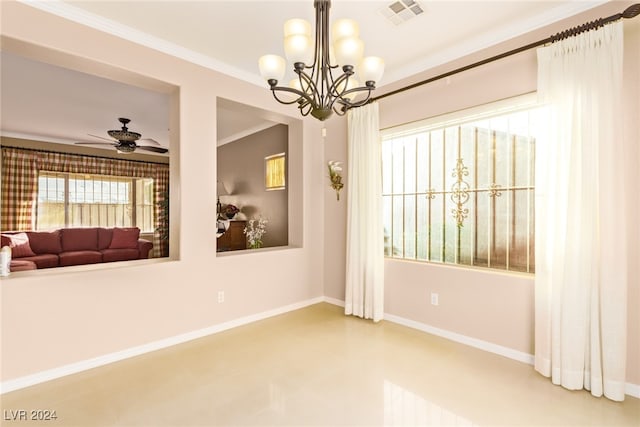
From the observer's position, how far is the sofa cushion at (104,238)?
605 centimetres

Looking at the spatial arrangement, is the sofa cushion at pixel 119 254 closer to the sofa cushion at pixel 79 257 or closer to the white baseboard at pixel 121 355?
the sofa cushion at pixel 79 257

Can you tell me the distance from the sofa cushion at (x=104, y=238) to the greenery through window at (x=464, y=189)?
5.34 m

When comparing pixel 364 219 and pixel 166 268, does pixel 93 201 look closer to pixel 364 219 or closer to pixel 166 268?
pixel 166 268

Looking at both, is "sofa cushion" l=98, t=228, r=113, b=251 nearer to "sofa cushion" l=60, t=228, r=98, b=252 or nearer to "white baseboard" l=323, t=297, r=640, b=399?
"sofa cushion" l=60, t=228, r=98, b=252

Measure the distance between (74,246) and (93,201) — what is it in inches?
74.7

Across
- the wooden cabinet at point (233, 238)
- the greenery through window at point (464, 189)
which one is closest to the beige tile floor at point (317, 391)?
the greenery through window at point (464, 189)

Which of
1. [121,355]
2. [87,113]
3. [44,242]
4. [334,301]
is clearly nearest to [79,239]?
[44,242]

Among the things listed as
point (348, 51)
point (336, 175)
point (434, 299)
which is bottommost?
point (434, 299)

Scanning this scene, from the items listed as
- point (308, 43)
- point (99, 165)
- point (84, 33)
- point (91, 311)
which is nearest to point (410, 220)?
point (308, 43)

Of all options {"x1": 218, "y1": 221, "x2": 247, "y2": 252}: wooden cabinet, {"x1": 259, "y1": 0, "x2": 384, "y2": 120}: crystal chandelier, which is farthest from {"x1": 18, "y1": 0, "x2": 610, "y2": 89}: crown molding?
{"x1": 218, "y1": 221, "x2": 247, "y2": 252}: wooden cabinet

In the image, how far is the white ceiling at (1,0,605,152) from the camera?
240 cm

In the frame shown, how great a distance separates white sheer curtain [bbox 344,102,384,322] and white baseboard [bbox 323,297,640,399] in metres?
0.27

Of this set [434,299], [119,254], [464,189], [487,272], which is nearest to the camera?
[487,272]

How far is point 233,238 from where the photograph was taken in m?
5.21
